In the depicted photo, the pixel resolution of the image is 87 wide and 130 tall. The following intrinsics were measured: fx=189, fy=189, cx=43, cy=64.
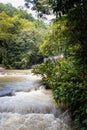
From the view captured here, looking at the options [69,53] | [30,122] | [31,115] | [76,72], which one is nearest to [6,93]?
[31,115]

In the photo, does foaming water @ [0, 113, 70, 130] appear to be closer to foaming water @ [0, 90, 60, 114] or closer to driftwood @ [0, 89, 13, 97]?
foaming water @ [0, 90, 60, 114]

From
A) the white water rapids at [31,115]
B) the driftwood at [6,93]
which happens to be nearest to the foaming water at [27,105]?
the white water rapids at [31,115]

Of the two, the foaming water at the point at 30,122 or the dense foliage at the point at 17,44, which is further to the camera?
the dense foliage at the point at 17,44

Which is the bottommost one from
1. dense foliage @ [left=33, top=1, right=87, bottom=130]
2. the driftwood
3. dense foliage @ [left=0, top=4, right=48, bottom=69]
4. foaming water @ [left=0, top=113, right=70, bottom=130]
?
dense foliage @ [left=0, top=4, right=48, bottom=69]

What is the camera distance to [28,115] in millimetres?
4379

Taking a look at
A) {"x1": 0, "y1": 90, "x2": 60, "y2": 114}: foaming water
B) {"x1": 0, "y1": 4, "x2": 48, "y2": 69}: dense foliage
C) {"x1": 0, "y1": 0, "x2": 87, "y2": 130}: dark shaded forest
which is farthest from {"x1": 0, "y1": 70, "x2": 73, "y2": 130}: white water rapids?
{"x1": 0, "y1": 4, "x2": 48, "y2": 69}: dense foliage

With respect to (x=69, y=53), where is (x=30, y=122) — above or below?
below

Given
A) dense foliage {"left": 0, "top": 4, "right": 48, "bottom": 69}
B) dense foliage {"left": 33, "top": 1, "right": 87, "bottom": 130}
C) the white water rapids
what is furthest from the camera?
dense foliage {"left": 0, "top": 4, "right": 48, "bottom": 69}

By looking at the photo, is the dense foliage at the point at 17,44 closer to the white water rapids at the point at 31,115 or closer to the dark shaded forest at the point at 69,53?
the dark shaded forest at the point at 69,53

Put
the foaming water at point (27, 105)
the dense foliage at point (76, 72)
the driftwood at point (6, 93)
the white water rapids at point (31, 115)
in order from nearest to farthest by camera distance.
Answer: the dense foliage at point (76, 72)
the white water rapids at point (31, 115)
the foaming water at point (27, 105)
the driftwood at point (6, 93)

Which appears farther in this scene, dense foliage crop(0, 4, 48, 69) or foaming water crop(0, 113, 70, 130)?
dense foliage crop(0, 4, 48, 69)

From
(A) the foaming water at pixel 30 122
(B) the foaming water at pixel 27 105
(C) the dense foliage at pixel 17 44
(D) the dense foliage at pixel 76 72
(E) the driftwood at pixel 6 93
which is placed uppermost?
(D) the dense foliage at pixel 76 72

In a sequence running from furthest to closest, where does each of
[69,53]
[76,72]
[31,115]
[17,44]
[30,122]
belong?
[17,44] < [69,53] < [76,72] < [31,115] < [30,122]

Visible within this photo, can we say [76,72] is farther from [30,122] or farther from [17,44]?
[17,44]
